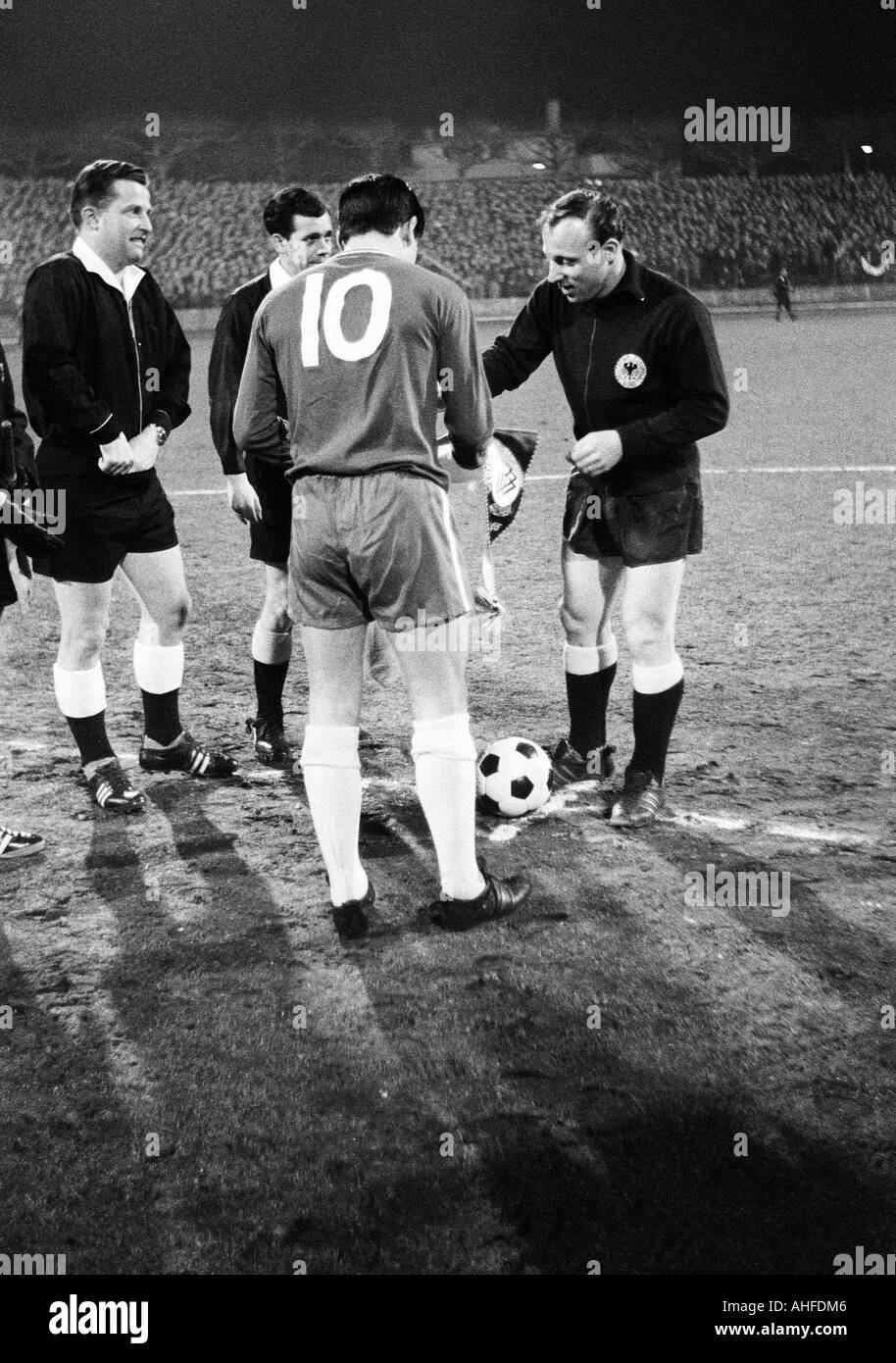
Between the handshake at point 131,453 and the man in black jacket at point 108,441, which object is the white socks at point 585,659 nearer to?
the man in black jacket at point 108,441

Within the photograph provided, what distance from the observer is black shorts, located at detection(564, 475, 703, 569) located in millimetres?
4414

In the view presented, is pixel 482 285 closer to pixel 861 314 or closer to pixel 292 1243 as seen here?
pixel 861 314

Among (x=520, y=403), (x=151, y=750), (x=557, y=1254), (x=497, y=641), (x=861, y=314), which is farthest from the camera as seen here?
(x=861, y=314)

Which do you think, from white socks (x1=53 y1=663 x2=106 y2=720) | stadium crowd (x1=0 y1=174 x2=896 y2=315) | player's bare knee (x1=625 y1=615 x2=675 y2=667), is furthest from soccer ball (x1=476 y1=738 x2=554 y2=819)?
stadium crowd (x1=0 y1=174 x2=896 y2=315)

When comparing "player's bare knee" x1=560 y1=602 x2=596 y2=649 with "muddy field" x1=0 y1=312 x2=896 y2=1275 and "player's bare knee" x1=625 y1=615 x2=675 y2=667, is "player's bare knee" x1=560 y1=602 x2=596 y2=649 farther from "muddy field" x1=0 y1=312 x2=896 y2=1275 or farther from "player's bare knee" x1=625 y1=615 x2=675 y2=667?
"muddy field" x1=0 y1=312 x2=896 y2=1275

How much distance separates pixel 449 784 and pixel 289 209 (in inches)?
97.1

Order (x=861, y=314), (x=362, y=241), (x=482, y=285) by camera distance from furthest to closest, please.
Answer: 1. (x=482, y=285)
2. (x=861, y=314)
3. (x=362, y=241)

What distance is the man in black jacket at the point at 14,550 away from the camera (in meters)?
4.06

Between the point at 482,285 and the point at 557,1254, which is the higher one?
the point at 482,285

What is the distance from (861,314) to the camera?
28891 mm

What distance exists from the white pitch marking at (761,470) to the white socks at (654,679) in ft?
20.3

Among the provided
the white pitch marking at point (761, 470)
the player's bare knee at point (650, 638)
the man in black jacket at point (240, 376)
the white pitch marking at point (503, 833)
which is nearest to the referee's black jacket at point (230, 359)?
the man in black jacket at point (240, 376)

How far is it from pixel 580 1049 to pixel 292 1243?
92 cm

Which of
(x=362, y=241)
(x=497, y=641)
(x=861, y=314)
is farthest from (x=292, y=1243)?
(x=861, y=314)
